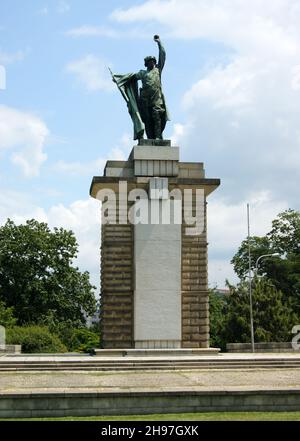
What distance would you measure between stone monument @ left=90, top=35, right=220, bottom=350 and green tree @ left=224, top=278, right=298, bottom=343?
20.8 metres

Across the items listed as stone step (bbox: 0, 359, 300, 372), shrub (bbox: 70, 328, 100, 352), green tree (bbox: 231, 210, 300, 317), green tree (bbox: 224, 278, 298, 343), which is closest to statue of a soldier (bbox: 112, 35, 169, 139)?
stone step (bbox: 0, 359, 300, 372)

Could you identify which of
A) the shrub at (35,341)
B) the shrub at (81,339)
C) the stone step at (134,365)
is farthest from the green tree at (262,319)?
the stone step at (134,365)

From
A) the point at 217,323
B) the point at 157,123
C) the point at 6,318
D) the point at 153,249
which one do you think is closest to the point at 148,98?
the point at 157,123

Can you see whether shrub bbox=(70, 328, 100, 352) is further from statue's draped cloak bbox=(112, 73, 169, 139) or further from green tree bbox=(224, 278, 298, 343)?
statue's draped cloak bbox=(112, 73, 169, 139)

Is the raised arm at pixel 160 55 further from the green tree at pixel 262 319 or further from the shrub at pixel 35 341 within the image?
the green tree at pixel 262 319

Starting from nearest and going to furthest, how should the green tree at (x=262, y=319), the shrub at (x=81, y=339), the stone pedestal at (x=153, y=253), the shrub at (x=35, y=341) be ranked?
1. the stone pedestal at (x=153, y=253)
2. the shrub at (x=35, y=341)
3. the shrub at (x=81, y=339)
4. the green tree at (x=262, y=319)

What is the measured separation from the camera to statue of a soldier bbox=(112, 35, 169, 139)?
25.4 metres

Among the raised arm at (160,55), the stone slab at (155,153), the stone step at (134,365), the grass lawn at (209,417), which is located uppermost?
the raised arm at (160,55)

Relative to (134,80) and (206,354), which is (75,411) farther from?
(134,80)

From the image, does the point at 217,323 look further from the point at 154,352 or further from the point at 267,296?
the point at 154,352

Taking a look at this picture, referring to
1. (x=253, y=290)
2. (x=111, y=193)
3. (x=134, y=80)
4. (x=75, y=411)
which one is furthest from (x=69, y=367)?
(x=253, y=290)

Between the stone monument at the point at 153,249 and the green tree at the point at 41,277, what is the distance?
22868 millimetres

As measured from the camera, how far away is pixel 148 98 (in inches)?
1002

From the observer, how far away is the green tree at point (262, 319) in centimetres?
4444
